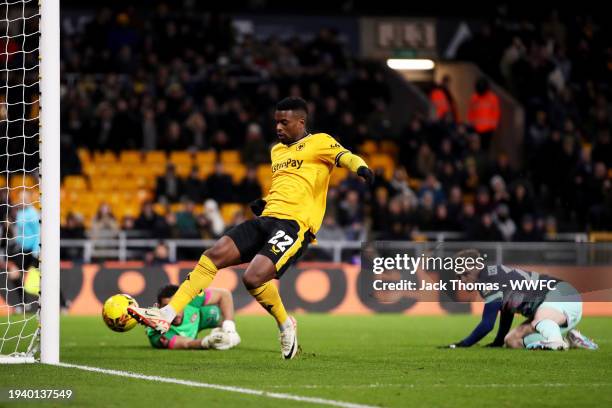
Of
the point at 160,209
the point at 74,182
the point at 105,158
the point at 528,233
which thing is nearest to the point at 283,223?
the point at 528,233

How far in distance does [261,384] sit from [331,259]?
13343mm

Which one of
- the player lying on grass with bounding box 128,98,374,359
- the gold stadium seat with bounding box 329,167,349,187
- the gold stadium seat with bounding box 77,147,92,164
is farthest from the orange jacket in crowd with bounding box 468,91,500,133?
the player lying on grass with bounding box 128,98,374,359

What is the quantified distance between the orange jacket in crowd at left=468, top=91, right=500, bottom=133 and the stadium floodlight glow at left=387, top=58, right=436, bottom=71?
350 centimetres

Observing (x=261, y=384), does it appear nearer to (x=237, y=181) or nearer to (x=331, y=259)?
(x=331, y=259)

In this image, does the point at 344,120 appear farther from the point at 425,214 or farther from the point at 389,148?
the point at 425,214

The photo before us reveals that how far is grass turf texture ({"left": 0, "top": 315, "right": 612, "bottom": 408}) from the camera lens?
24.5 ft

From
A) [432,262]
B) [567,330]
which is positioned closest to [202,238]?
[432,262]

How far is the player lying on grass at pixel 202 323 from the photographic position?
A: 37.8ft

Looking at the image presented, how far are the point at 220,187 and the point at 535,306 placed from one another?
1222 centimetres

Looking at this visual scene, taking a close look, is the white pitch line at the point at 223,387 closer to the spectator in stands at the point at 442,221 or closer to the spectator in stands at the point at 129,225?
the spectator in stands at the point at 129,225

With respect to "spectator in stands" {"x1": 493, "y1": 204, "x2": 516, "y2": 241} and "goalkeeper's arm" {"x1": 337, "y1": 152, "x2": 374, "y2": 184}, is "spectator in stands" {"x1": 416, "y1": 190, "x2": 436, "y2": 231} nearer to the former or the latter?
"spectator in stands" {"x1": 493, "y1": 204, "x2": 516, "y2": 241}

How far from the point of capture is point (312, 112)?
2514 cm

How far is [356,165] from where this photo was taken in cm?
948

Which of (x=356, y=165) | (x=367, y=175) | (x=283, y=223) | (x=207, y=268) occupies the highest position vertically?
(x=356, y=165)
